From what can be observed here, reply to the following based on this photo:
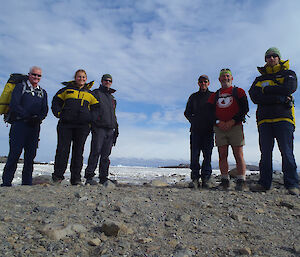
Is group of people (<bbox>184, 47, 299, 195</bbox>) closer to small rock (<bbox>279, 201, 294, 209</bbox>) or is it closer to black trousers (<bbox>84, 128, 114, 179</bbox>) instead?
small rock (<bbox>279, 201, 294, 209</bbox>)

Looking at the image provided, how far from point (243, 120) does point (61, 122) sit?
140 inches

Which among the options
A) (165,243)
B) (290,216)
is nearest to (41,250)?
(165,243)

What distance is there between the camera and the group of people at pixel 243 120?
169 inches

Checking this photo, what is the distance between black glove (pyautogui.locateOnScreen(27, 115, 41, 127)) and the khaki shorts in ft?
11.6

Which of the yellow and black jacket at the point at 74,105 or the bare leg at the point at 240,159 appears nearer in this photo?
the bare leg at the point at 240,159

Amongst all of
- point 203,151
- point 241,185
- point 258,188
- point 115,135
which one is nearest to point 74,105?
point 115,135

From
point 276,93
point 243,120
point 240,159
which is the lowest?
point 240,159

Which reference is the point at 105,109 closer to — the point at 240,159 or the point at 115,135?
the point at 115,135

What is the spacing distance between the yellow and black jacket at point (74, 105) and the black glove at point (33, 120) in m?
0.35

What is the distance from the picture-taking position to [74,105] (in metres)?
4.93

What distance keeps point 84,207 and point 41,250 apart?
102 centimetres

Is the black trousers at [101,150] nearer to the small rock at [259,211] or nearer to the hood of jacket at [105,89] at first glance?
the hood of jacket at [105,89]

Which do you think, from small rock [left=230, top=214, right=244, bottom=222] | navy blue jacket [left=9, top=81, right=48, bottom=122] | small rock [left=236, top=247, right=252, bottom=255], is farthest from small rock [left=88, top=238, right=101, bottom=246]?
navy blue jacket [left=9, top=81, right=48, bottom=122]

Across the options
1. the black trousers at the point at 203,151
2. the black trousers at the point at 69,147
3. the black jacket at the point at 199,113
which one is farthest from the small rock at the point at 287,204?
the black trousers at the point at 69,147
